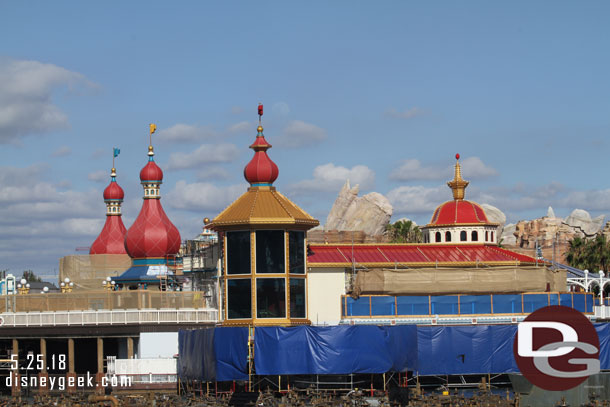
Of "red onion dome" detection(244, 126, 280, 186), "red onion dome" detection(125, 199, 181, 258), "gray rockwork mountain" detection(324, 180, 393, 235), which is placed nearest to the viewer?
"red onion dome" detection(244, 126, 280, 186)

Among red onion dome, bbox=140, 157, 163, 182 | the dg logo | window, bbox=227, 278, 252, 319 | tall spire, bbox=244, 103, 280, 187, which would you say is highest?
red onion dome, bbox=140, 157, 163, 182

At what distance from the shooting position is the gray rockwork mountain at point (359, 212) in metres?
146

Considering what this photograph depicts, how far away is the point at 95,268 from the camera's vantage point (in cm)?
9131

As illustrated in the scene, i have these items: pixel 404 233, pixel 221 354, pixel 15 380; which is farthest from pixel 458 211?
pixel 404 233

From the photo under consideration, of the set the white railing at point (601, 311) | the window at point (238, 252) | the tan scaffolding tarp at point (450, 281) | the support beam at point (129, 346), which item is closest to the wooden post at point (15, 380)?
the support beam at point (129, 346)

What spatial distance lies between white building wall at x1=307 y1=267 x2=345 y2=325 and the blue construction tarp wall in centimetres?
588

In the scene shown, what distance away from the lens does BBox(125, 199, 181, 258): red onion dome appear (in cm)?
7788

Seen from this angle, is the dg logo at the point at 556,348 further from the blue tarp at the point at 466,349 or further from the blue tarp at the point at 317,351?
the blue tarp at the point at 317,351

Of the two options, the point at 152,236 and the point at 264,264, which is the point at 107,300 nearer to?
the point at 152,236

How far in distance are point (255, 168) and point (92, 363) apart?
21.4 m

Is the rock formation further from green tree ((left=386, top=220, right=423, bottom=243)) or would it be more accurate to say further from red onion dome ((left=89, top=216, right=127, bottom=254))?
red onion dome ((left=89, top=216, right=127, bottom=254))

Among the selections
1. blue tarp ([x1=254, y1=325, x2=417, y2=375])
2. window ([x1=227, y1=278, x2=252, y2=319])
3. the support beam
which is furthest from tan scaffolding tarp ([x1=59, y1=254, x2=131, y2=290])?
blue tarp ([x1=254, y1=325, x2=417, y2=375])

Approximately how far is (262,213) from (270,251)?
2164 millimetres

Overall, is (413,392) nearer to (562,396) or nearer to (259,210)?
(562,396)
